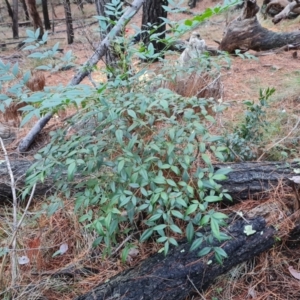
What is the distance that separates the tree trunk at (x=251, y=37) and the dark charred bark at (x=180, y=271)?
152 inches

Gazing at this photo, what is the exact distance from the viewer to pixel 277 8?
7.29 m

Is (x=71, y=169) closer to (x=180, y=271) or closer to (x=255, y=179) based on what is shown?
(x=180, y=271)

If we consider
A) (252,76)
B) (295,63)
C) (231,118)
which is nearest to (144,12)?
(252,76)

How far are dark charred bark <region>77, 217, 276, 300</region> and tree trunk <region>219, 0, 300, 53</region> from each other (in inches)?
152

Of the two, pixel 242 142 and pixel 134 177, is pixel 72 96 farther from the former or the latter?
pixel 242 142

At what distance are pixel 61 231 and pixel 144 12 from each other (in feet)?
12.2

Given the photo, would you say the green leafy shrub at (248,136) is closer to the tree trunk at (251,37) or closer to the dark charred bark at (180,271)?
the dark charred bark at (180,271)

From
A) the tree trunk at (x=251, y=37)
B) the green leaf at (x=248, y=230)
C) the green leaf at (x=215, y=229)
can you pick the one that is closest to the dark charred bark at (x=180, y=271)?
the green leaf at (x=248, y=230)

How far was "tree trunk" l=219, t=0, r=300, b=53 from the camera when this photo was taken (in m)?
4.70

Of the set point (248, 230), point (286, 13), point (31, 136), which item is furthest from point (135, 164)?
point (286, 13)

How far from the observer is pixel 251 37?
470cm

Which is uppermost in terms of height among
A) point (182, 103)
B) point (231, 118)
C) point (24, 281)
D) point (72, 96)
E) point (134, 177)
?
point (72, 96)

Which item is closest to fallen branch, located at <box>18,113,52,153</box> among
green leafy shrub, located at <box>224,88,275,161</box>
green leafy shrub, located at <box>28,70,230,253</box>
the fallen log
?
the fallen log

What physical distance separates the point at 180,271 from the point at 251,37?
4.23 meters
